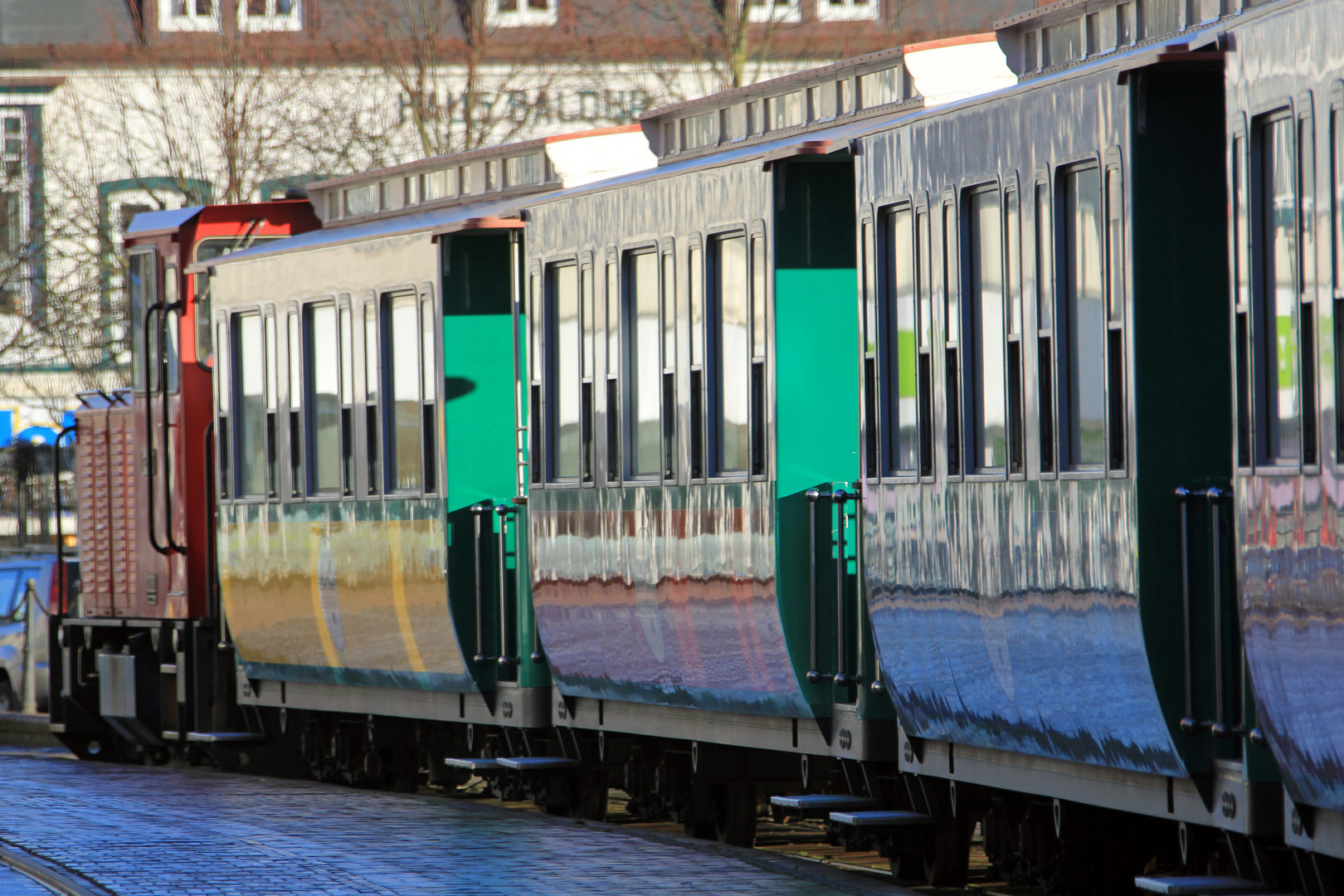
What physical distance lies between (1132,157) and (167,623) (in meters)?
10.9

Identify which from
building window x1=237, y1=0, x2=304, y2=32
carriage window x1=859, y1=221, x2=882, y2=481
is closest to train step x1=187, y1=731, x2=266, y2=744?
carriage window x1=859, y1=221, x2=882, y2=481

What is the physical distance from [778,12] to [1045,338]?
23.2 m

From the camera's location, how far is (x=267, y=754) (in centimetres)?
1800

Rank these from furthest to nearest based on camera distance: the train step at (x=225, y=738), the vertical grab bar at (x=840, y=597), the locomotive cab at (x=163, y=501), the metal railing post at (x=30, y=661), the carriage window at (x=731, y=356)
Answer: the metal railing post at (x=30, y=661) → the locomotive cab at (x=163, y=501) → the train step at (x=225, y=738) → the carriage window at (x=731, y=356) → the vertical grab bar at (x=840, y=597)

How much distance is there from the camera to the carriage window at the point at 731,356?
11.4 metres

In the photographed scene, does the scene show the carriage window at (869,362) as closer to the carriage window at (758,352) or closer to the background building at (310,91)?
the carriage window at (758,352)

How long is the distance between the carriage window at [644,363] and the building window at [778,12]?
60.2 feet

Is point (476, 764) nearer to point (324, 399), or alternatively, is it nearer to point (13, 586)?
point (324, 399)

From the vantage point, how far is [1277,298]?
758 cm

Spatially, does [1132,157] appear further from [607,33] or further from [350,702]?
[607,33]

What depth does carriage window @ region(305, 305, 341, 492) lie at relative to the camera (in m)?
15.5

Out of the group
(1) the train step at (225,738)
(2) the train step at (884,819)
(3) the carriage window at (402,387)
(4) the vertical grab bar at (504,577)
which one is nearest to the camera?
(2) the train step at (884,819)

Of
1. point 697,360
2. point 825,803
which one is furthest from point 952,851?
point 697,360

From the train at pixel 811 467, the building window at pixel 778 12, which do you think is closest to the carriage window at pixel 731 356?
the train at pixel 811 467
